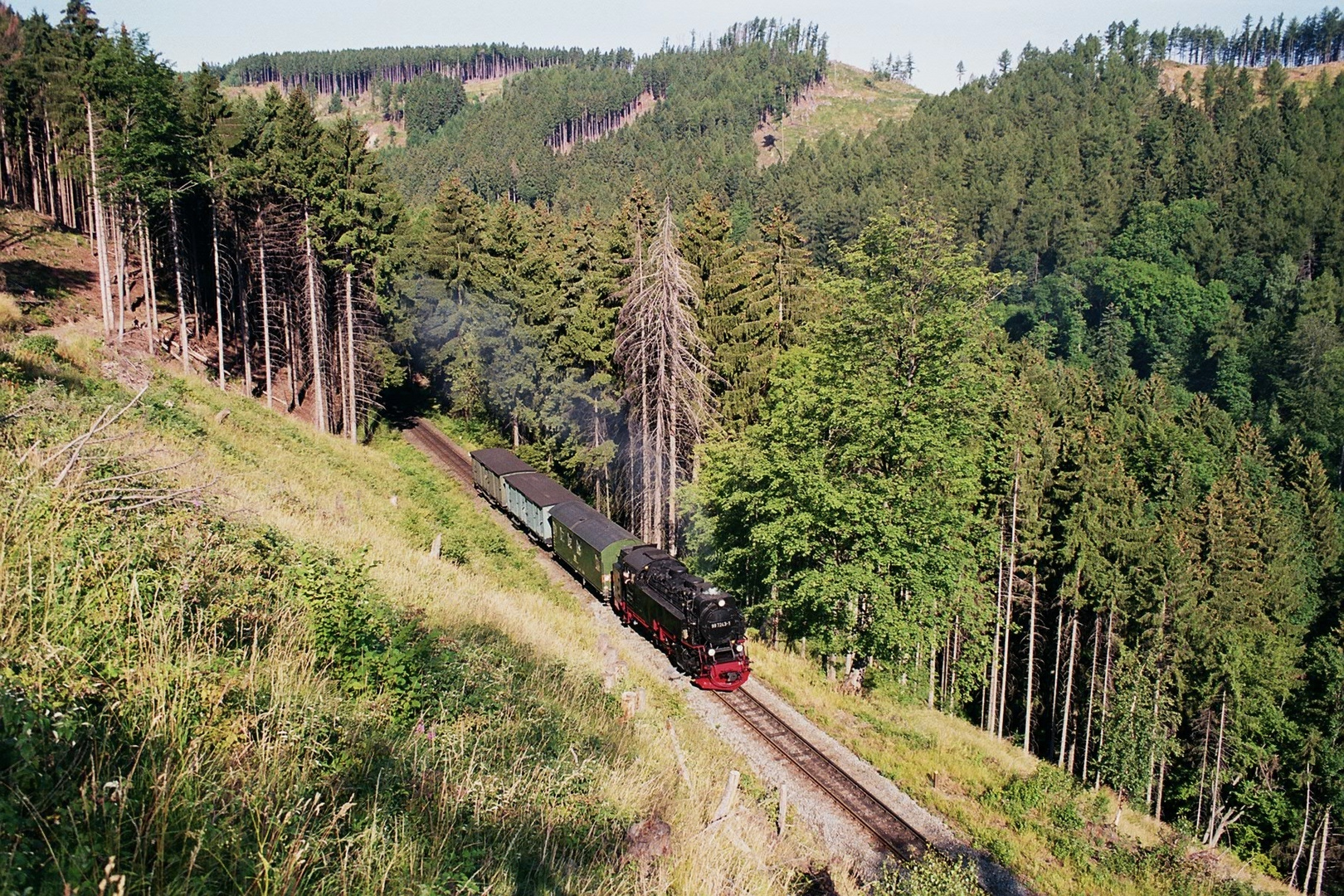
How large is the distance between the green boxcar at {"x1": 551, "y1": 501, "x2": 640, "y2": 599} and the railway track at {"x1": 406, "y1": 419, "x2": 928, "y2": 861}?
24.6 feet

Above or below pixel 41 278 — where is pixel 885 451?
below

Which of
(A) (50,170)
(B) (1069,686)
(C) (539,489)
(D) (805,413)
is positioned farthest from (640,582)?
(A) (50,170)

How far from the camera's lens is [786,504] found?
24391 mm

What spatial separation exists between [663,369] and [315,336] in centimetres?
2023

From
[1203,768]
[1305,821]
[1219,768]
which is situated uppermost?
[1219,768]

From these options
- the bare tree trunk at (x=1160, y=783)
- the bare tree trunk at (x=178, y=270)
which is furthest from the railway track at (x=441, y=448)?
the bare tree trunk at (x=1160, y=783)

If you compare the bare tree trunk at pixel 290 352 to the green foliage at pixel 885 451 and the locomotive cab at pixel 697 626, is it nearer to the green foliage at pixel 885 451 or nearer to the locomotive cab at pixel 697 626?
the locomotive cab at pixel 697 626

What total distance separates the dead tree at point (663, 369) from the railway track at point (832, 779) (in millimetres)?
13335

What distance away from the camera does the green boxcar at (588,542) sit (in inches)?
1055

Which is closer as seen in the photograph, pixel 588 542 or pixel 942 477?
pixel 942 477

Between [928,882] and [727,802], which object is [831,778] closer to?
[928,882]

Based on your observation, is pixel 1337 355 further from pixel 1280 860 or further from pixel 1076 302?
pixel 1280 860

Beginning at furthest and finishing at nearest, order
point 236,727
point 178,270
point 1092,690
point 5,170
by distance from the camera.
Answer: point 5,170 < point 1092,690 < point 178,270 < point 236,727

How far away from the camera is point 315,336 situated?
128ft
